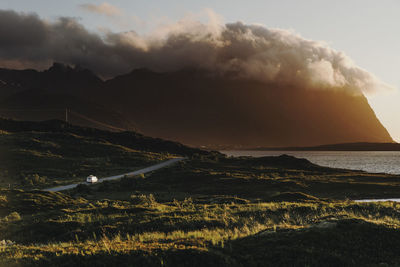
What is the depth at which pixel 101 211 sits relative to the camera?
2942 centimetres

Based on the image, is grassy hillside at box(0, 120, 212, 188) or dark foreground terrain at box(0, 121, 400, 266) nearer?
dark foreground terrain at box(0, 121, 400, 266)

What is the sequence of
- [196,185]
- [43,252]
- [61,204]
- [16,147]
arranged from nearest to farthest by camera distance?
[43,252] < [61,204] < [196,185] < [16,147]

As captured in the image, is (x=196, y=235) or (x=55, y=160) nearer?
(x=196, y=235)

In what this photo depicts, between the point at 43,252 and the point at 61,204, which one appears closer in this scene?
the point at 43,252

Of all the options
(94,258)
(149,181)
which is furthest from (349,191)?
(94,258)

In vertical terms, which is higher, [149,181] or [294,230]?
[294,230]

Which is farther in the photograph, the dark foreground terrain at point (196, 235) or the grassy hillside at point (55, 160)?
the grassy hillside at point (55, 160)

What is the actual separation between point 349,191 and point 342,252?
61822 mm

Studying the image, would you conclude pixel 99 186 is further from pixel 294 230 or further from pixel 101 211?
pixel 294 230

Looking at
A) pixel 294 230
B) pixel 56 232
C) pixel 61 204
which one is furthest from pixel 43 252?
pixel 61 204

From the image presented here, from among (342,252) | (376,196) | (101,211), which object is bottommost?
(376,196)

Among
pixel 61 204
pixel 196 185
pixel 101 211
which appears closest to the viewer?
pixel 101 211

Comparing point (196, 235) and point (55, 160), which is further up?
point (196, 235)

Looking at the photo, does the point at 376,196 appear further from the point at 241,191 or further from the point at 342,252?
the point at 342,252
